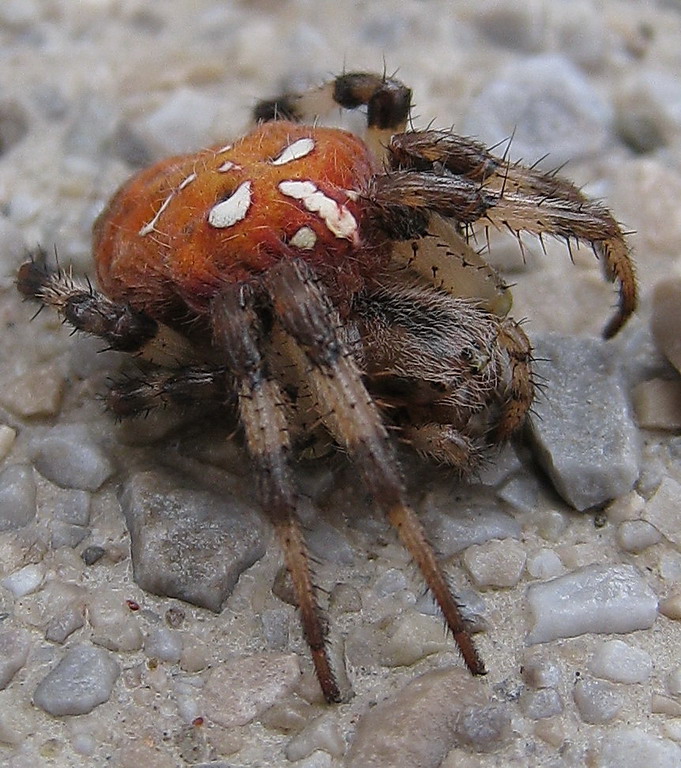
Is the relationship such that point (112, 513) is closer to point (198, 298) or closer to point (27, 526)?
point (27, 526)

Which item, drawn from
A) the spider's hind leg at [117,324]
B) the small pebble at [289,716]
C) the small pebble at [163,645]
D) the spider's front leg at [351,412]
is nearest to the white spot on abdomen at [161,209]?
the spider's hind leg at [117,324]

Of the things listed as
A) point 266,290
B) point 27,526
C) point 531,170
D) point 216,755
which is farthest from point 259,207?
point 216,755

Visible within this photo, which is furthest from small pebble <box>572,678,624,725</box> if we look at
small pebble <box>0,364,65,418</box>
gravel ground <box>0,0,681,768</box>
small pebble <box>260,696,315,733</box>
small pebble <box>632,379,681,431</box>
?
small pebble <box>0,364,65,418</box>

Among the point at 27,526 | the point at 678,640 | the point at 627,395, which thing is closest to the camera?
the point at 678,640

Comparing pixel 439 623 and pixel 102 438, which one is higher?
pixel 102 438

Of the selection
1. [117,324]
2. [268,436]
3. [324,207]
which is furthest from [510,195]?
[117,324]

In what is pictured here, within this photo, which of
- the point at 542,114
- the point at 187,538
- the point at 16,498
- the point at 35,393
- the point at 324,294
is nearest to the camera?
the point at 324,294

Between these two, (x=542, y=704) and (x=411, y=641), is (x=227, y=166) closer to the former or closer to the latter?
(x=411, y=641)
